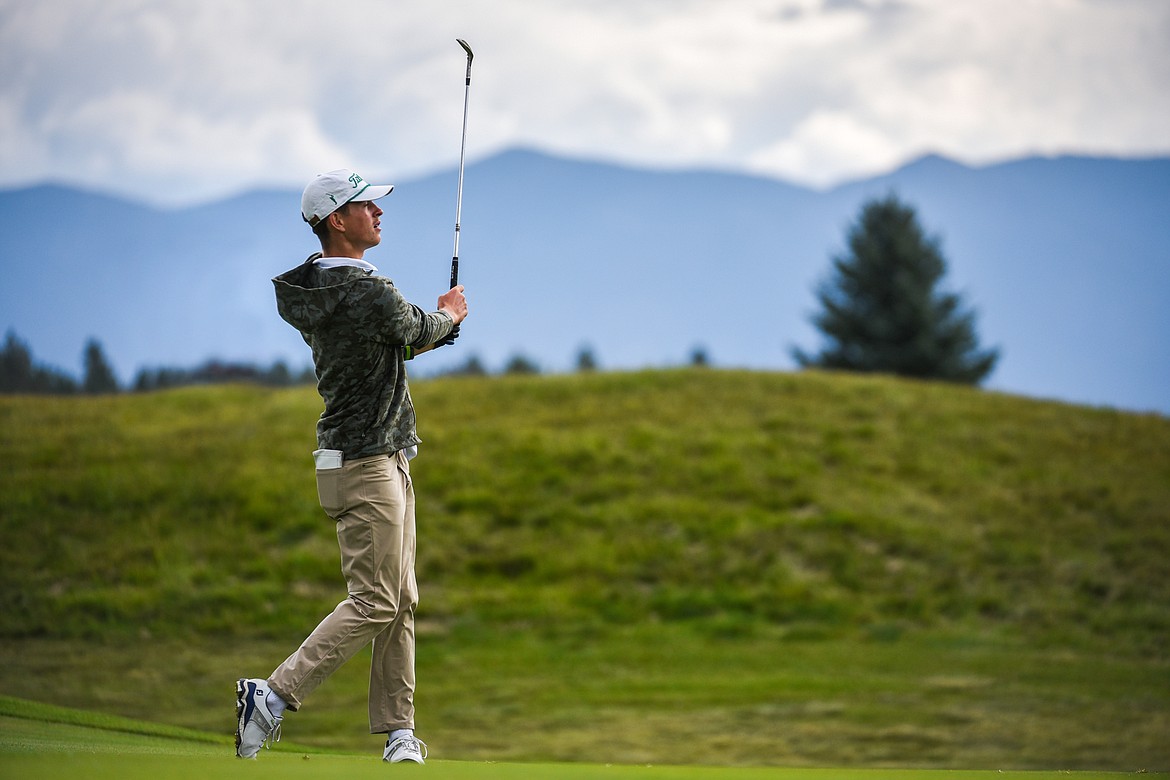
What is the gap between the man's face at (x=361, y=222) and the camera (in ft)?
15.4

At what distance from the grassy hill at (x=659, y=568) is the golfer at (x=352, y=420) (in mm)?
4446

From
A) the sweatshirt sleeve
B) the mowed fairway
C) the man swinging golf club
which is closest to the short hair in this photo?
the man swinging golf club

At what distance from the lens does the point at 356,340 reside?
461 cm

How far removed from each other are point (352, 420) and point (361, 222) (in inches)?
29.4

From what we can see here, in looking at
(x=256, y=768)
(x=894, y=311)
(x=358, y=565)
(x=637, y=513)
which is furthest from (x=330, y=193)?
(x=894, y=311)

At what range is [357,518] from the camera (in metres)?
4.68

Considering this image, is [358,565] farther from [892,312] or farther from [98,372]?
[892,312]

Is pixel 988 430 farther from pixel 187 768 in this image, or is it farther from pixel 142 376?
pixel 187 768

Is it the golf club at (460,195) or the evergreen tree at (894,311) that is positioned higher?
the evergreen tree at (894,311)

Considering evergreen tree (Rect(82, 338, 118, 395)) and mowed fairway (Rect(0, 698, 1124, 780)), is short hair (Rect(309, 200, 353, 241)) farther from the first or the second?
evergreen tree (Rect(82, 338, 118, 395))

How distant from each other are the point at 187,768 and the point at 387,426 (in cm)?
143

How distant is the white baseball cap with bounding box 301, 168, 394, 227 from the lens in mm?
4660

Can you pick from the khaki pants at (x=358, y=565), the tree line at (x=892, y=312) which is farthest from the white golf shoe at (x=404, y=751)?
the tree line at (x=892, y=312)

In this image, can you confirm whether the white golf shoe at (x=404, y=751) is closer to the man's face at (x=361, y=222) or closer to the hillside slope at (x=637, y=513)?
the man's face at (x=361, y=222)
